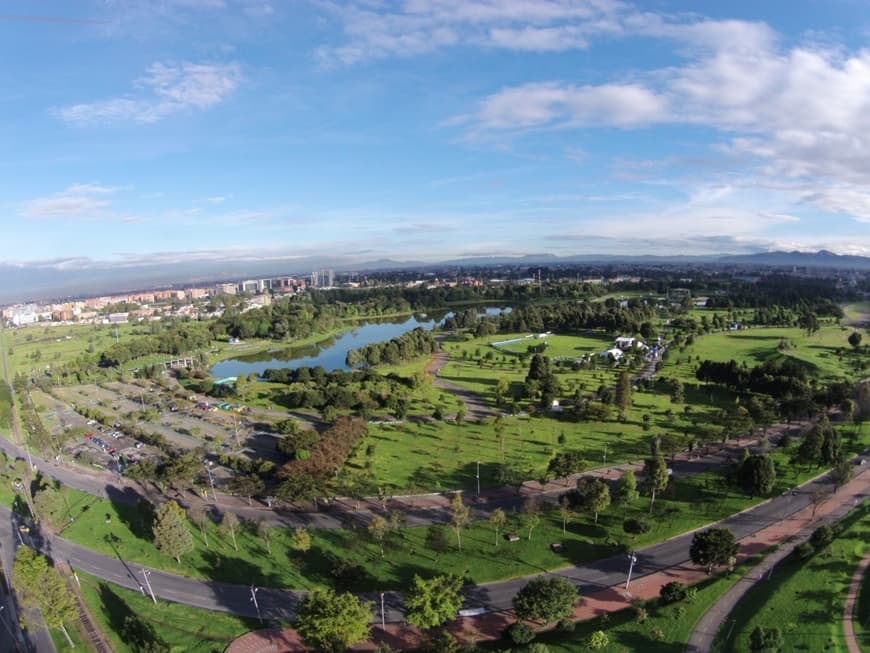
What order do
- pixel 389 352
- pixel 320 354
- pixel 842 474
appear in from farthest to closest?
1. pixel 320 354
2. pixel 389 352
3. pixel 842 474

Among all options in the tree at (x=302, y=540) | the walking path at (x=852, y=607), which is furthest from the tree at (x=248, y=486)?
the walking path at (x=852, y=607)

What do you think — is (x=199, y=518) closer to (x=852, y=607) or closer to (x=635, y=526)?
(x=635, y=526)

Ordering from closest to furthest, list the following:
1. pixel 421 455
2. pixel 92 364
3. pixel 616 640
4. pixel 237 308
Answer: pixel 616 640
pixel 421 455
pixel 92 364
pixel 237 308

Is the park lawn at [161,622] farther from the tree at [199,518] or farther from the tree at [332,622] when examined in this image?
the tree at [199,518]

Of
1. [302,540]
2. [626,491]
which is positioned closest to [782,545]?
[626,491]

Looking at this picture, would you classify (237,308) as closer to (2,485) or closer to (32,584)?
(2,485)

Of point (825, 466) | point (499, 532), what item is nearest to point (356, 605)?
point (499, 532)
